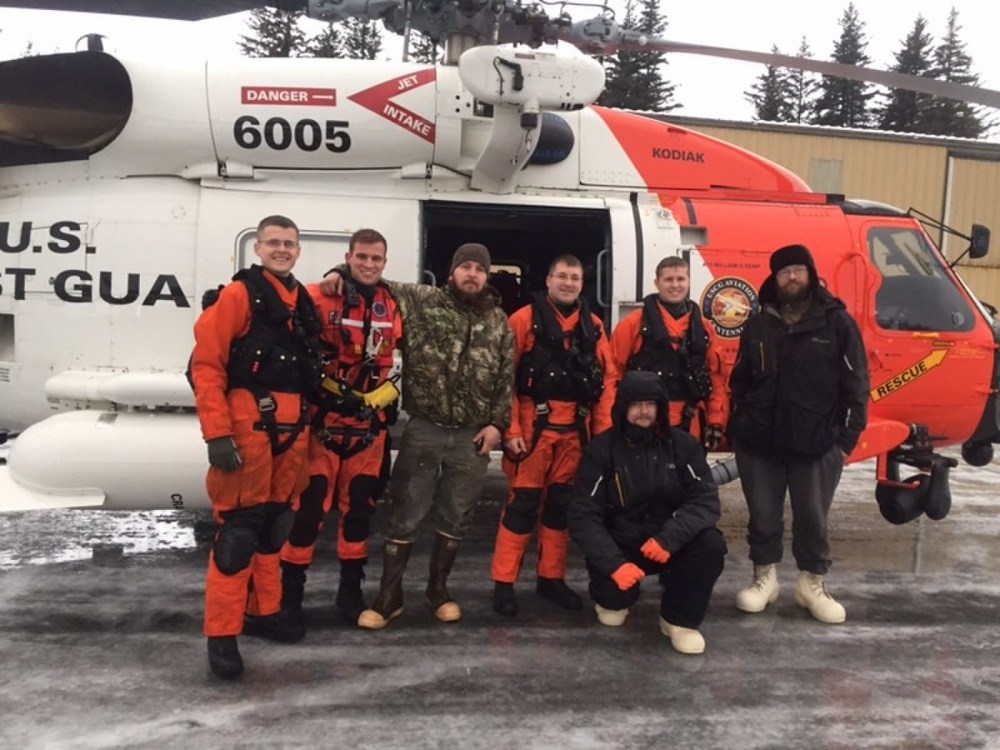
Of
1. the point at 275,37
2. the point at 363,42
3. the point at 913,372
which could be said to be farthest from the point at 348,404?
the point at 275,37

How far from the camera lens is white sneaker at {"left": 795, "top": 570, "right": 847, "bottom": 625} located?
4.32m

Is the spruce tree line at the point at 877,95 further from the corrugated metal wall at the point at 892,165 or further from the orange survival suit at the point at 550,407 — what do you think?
the orange survival suit at the point at 550,407

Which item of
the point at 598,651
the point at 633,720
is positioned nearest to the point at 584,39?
the point at 598,651

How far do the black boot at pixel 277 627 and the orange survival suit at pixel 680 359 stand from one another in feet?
7.07

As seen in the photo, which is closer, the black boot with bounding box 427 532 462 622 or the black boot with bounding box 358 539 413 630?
the black boot with bounding box 358 539 413 630

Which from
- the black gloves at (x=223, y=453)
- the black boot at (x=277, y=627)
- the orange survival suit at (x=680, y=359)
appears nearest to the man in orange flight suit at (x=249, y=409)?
the black gloves at (x=223, y=453)

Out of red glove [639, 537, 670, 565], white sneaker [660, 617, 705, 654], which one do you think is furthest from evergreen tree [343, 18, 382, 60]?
white sneaker [660, 617, 705, 654]

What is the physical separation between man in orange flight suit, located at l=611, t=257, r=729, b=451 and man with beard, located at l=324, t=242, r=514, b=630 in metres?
0.82

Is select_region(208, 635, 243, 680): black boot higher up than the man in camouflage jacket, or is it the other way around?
the man in camouflage jacket

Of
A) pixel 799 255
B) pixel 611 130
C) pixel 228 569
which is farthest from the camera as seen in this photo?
pixel 611 130

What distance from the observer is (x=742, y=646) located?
3.97 metres

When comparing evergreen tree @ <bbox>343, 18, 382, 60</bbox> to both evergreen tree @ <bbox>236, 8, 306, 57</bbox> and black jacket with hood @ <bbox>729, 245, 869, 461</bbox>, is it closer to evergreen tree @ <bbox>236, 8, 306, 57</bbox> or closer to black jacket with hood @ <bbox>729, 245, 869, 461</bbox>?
evergreen tree @ <bbox>236, 8, 306, 57</bbox>

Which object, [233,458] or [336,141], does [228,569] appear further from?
[336,141]

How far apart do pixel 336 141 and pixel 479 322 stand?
1953mm
